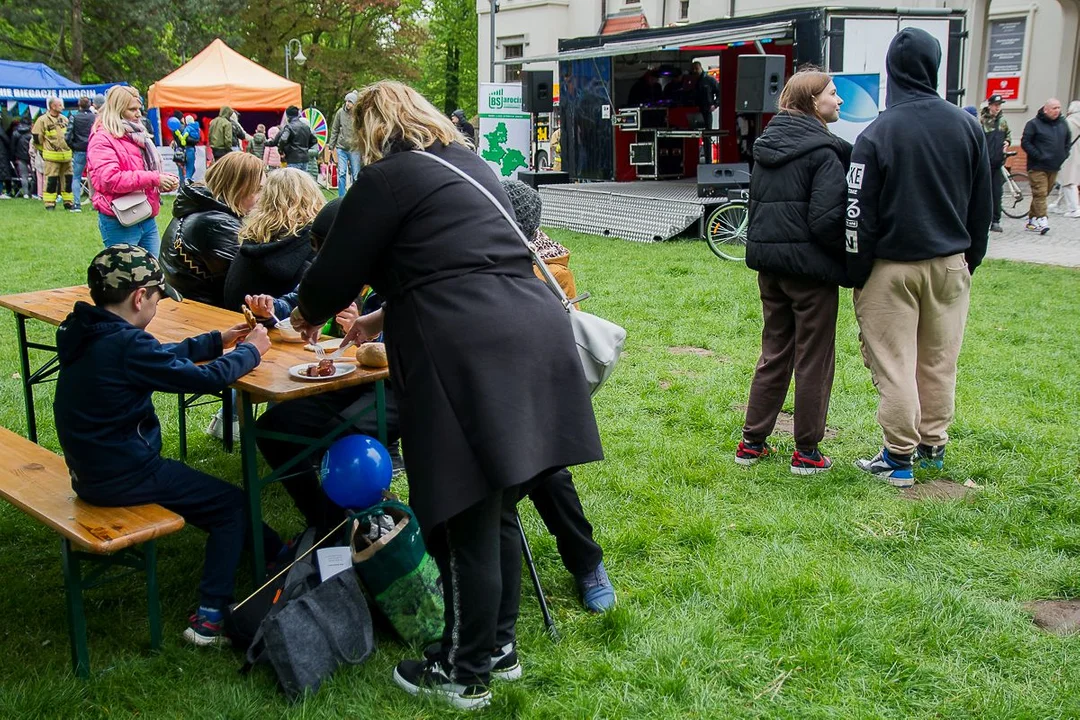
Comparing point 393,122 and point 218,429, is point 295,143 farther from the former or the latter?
point 393,122

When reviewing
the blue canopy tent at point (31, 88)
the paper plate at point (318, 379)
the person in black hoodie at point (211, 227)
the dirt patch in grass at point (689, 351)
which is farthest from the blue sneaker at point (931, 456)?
the blue canopy tent at point (31, 88)

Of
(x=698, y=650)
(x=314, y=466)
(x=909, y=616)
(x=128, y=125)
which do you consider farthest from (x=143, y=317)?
(x=128, y=125)

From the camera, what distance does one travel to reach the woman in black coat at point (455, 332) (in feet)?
8.20

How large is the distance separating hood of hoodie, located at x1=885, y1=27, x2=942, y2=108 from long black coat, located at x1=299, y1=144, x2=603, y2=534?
2.39m

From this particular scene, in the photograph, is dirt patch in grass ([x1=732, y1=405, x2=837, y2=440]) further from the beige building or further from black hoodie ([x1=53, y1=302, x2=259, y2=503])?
the beige building

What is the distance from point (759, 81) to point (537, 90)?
5.60m

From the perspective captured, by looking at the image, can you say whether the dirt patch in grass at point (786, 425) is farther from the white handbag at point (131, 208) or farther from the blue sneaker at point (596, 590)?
the white handbag at point (131, 208)

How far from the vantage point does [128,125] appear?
6836 millimetres

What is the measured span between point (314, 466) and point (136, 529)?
3.52 ft

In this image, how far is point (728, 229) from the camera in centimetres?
1127

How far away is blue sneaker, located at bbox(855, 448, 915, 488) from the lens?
14.6ft

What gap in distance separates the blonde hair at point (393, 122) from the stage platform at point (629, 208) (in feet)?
31.0

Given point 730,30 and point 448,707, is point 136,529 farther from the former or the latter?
point 730,30

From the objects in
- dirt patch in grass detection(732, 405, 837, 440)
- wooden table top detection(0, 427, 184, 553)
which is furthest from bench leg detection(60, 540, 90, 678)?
dirt patch in grass detection(732, 405, 837, 440)
